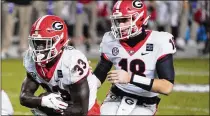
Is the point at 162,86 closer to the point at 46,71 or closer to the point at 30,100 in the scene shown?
the point at 46,71

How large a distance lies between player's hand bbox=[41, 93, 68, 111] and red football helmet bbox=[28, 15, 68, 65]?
28cm

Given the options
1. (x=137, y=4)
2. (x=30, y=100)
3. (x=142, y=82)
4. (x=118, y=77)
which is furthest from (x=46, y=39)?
(x=137, y=4)

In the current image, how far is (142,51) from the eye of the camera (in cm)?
623

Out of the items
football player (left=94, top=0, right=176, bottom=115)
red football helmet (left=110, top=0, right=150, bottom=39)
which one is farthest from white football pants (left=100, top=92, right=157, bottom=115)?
red football helmet (left=110, top=0, right=150, bottom=39)

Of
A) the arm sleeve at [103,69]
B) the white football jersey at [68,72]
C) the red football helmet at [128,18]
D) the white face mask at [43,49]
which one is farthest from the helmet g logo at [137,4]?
the white face mask at [43,49]

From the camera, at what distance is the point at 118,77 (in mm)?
5707

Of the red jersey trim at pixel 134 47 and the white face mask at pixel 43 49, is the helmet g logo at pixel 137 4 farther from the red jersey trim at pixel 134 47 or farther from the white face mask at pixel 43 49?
the white face mask at pixel 43 49

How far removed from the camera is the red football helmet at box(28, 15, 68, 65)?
5.55 meters

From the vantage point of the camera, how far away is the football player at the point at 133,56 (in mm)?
6156

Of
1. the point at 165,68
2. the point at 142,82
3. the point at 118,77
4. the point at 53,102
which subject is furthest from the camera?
the point at 165,68

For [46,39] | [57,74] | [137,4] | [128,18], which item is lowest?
[57,74]

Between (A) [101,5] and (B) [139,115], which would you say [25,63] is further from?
(A) [101,5]

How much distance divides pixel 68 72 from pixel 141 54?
3.00 ft

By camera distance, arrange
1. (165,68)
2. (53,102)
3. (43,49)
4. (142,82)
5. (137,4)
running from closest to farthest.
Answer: (53,102) < (43,49) < (142,82) < (165,68) < (137,4)
